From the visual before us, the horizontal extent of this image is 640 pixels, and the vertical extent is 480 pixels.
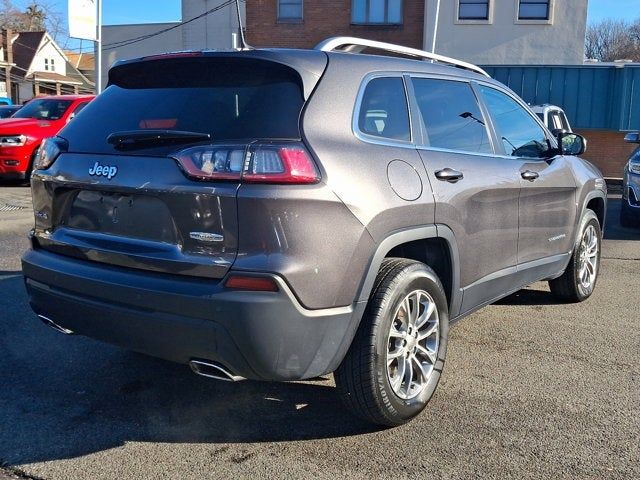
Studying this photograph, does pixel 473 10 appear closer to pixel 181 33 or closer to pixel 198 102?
pixel 181 33

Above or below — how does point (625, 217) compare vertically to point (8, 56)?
below

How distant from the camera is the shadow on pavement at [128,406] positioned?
134 inches

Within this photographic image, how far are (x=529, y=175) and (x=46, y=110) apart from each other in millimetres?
11980

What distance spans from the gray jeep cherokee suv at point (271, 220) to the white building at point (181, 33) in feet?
94.3

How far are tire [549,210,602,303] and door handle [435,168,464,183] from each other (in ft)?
7.22

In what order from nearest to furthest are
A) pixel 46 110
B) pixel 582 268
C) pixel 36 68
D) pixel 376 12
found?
pixel 582 268
pixel 46 110
pixel 376 12
pixel 36 68

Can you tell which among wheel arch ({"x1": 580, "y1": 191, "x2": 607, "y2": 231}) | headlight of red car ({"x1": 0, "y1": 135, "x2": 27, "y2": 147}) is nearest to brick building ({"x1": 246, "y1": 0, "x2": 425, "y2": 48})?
headlight of red car ({"x1": 0, "y1": 135, "x2": 27, "y2": 147})

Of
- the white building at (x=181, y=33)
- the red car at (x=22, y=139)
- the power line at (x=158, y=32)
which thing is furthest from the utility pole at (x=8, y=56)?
the red car at (x=22, y=139)

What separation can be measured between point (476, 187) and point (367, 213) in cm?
115

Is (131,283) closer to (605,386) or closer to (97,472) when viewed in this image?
(97,472)

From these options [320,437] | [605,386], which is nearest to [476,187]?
[605,386]

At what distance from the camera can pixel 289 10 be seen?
26.9 meters

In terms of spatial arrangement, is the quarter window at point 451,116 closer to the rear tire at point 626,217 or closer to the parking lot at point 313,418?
the parking lot at point 313,418

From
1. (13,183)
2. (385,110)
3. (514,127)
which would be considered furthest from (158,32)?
(385,110)
